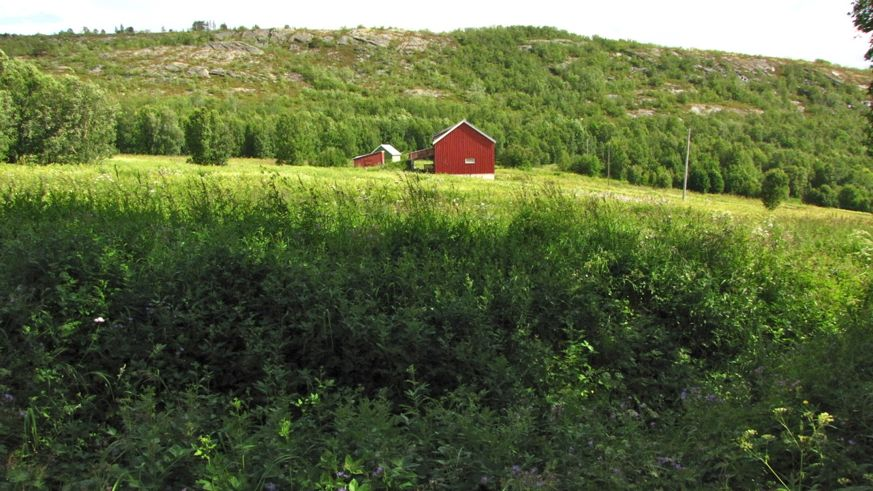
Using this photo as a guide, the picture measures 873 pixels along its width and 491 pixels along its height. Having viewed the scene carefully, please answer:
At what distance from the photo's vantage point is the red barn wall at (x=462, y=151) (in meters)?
68.4

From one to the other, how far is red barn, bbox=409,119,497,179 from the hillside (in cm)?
1571

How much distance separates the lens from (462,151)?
68750 mm

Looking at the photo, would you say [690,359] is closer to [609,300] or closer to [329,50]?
[609,300]

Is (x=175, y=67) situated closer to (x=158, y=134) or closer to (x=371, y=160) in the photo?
(x=158, y=134)

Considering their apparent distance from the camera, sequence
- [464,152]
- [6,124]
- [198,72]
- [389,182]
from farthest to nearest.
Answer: [198,72] < [464,152] < [6,124] < [389,182]

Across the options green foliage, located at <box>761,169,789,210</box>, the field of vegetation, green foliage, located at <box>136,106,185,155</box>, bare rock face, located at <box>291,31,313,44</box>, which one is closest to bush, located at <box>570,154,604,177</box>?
green foliage, located at <box>761,169,789,210</box>

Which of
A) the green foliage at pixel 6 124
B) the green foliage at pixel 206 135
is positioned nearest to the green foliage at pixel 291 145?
the green foliage at pixel 206 135

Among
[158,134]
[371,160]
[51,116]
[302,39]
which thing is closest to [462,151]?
[371,160]

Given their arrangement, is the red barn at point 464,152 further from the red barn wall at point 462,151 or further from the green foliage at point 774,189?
the green foliage at point 774,189

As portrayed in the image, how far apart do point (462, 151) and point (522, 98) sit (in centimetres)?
10026

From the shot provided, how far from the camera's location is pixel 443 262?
538 centimetres

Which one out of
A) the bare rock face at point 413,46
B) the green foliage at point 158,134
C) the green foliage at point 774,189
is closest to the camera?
the green foliage at point 774,189

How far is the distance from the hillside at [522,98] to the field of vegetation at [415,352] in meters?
62.5

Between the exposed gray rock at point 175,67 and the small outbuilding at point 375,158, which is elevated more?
the exposed gray rock at point 175,67
